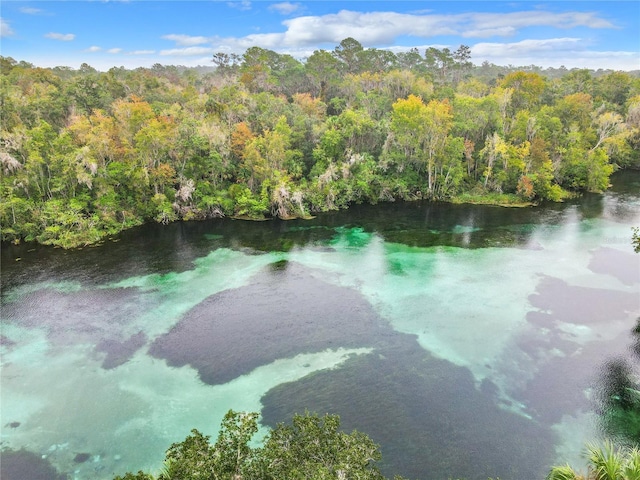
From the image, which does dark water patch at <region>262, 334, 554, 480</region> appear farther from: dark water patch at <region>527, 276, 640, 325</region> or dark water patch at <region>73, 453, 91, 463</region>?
dark water patch at <region>527, 276, 640, 325</region>

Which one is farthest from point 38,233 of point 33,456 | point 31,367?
point 33,456

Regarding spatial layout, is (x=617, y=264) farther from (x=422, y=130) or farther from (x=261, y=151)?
(x=261, y=151)

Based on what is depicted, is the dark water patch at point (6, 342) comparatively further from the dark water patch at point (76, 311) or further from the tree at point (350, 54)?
the tree at point (350, 54)

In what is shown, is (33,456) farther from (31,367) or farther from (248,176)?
(248,176)

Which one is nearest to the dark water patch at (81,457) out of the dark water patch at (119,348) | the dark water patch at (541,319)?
the dark water patch at (119,348)

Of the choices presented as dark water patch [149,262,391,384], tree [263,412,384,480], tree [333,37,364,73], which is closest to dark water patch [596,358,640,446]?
dark water patch [149,262,391,384]
